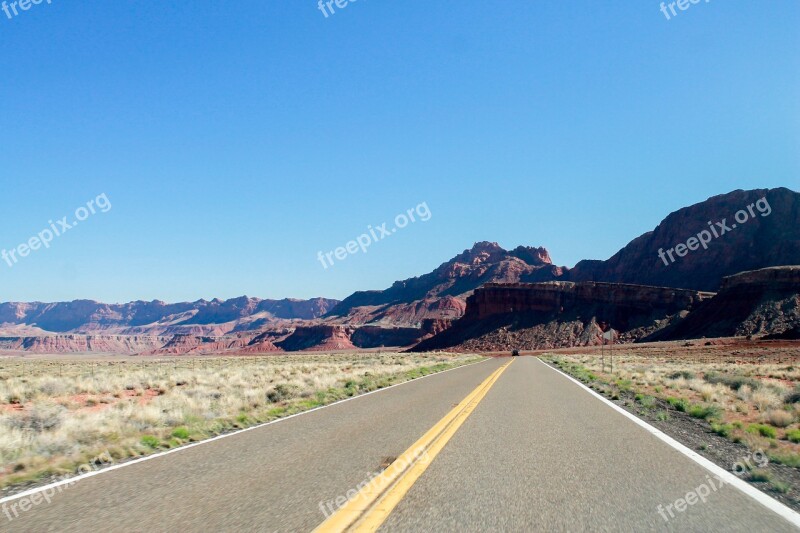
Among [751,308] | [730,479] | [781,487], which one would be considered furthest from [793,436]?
[751,308]

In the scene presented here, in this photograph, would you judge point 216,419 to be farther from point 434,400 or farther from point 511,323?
point 511,323

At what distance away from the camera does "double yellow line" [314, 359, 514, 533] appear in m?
4.69

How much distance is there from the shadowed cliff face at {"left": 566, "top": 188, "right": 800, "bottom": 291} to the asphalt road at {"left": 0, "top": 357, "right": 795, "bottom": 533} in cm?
12701

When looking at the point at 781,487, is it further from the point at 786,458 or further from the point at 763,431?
the point at 763,431

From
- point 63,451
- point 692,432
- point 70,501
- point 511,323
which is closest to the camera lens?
point 70,501

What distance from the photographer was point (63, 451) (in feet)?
30.2

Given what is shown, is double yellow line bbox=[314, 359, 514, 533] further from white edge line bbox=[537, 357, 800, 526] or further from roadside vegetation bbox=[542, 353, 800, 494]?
roadside vegetation bbox=[542, 353, 800, 494]

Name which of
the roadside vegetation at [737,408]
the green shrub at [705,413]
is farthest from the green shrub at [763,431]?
the green shrub at [705,413]

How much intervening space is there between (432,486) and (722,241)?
469 feet

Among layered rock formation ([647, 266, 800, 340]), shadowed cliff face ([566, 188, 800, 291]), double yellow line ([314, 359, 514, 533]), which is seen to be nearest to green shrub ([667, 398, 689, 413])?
double yellow line ([314, 359, 514, 533])

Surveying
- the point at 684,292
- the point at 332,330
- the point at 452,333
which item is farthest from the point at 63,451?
the point at 332,330

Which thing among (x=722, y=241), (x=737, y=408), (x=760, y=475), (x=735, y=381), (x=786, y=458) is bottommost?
(x=735, y=381)

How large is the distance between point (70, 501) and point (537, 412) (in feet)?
31.5

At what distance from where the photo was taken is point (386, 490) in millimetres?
5785
